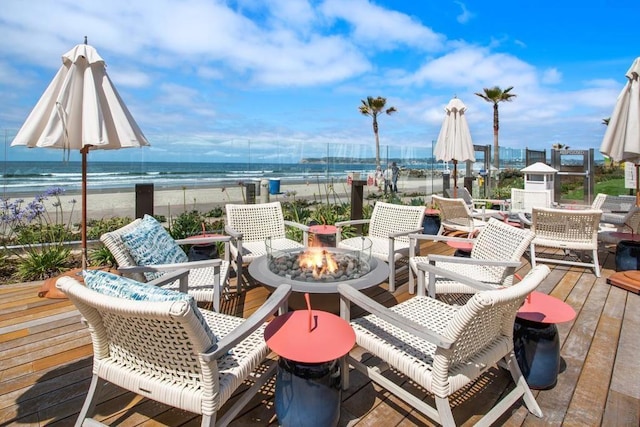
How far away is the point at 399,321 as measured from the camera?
1550mm

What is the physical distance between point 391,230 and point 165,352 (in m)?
3.18

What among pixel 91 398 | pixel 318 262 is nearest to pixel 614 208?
pixel 318 262

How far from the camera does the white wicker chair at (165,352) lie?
1.26 meters

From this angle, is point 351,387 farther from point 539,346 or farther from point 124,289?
point 124,289

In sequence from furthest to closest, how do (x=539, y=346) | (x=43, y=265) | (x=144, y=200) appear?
1. (x=43, y=265)
2. (x=144, y=200)
3. (x=539, y=346)

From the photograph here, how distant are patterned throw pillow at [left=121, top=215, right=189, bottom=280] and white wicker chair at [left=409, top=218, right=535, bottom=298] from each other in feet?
6.27

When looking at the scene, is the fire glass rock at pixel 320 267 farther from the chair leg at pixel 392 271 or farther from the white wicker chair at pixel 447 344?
the chair leg at pixel 392 271

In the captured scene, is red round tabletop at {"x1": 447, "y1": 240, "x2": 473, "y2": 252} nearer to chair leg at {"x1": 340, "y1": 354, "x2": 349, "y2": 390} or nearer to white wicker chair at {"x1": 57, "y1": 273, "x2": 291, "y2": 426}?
chair leg at {"x1": 340, "y1": 354, "x2": 349, "y2": 390}

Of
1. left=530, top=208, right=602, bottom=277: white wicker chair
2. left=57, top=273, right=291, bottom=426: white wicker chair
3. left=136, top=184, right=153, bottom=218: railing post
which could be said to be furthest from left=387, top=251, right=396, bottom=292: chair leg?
left=136, top=184, right=153, bottom=218: railing post

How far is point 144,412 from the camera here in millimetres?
1789

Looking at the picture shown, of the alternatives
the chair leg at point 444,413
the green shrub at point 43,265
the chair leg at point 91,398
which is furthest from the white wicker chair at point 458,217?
the green shrub at point 43,265

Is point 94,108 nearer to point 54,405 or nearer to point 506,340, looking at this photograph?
point 54,405

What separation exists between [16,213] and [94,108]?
299 cm

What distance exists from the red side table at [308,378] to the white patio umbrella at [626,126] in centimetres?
410
